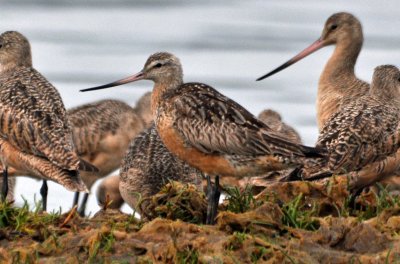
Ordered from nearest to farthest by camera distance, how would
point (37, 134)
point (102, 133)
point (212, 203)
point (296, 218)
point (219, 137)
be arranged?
point (296, 218) → point (212, 203) → point (219, 137) → point (37, 134) → point (102, 133)

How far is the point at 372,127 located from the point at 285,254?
3.41m

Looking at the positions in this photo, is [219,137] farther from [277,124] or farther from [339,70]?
[277,124]

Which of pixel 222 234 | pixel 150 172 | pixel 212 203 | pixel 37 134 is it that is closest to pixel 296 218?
pixel 222 234

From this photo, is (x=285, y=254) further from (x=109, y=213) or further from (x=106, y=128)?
(x=106, y=128)

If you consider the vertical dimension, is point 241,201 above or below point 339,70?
below

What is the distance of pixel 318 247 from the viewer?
8.21 meters

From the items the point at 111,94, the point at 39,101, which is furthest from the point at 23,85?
the point at 111,94

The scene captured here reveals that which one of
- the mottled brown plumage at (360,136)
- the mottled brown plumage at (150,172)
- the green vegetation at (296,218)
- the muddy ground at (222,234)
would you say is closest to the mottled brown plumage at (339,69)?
the mottled brown plumage at (150,172)

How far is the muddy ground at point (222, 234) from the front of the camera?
8047mm

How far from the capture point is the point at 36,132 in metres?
11.6

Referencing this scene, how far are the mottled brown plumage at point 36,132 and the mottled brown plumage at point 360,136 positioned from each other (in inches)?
71.8

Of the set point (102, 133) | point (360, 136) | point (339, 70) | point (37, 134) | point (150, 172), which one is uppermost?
point (339, 70)

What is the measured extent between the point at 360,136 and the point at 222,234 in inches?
113

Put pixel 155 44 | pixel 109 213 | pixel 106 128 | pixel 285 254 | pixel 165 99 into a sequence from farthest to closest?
pixel 155 44
pixel 106 128
pixel 165 99
pixel 109 213
pixel 285 254
